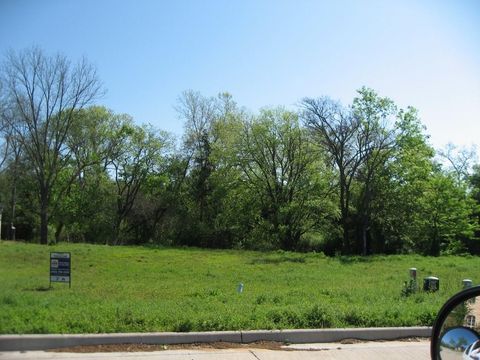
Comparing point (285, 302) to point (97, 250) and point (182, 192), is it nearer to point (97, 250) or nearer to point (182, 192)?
point (97, 250)

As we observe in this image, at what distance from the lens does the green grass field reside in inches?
294

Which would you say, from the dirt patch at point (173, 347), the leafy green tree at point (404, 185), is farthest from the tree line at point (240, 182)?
the dirt patch at point (173, 347)

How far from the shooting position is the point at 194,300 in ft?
34.6

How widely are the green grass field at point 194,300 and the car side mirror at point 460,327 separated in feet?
13.3

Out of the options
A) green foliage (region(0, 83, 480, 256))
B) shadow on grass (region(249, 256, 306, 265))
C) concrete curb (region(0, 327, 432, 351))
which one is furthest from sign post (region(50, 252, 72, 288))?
green foliage (region(0, 83, 480, 256))

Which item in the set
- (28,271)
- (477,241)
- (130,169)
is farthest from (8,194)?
(477,241)

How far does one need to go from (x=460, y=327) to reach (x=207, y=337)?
4.07 meters

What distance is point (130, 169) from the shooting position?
180ft

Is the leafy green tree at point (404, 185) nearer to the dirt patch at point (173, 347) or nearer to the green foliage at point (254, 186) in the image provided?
the green foliage at point (254, 186)

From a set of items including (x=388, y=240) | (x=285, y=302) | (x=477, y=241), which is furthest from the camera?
(x=477, y=241)

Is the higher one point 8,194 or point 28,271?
point 8,194

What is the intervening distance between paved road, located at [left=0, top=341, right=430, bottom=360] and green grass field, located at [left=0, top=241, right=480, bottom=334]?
2.16 ft

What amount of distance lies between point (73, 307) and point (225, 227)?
37.1 metres

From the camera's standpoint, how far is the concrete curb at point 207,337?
645 cm
